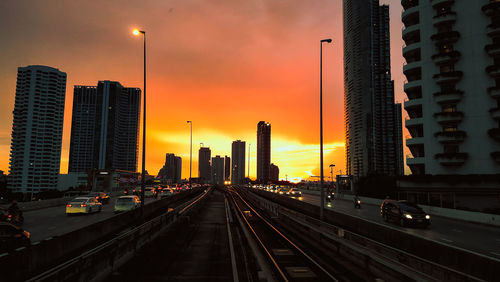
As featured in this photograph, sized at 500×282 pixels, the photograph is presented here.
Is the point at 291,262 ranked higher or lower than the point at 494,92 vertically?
lower

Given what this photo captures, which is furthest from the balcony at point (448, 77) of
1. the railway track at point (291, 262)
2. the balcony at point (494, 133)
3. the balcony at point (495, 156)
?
the railway track at point (291, 262)

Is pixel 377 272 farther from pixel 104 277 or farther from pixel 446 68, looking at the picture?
pixel 446 68

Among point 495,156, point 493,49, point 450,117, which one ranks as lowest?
point 495,156

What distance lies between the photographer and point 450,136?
53.5m

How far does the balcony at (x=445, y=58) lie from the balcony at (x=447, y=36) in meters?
2.67

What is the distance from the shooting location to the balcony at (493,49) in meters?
50.3

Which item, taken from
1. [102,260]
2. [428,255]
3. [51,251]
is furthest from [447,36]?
[51,251]

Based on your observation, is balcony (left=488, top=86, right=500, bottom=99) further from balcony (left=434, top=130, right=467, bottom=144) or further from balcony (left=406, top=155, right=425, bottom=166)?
balcony (left=406, top=155, right=425, bottom=166)

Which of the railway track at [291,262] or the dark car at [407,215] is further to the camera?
the dark car at [407,215]

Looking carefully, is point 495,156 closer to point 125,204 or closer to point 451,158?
point 451,158

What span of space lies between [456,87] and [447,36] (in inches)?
363

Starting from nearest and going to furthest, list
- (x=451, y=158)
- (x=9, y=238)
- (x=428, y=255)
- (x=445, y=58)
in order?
(x=9, y=238), (x=428, y=255), (x=451, y=158), (x=445, y=58)

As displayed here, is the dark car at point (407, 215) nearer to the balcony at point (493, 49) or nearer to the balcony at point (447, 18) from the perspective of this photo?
the balcony at point (493, 49)

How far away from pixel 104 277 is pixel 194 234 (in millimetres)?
10463
